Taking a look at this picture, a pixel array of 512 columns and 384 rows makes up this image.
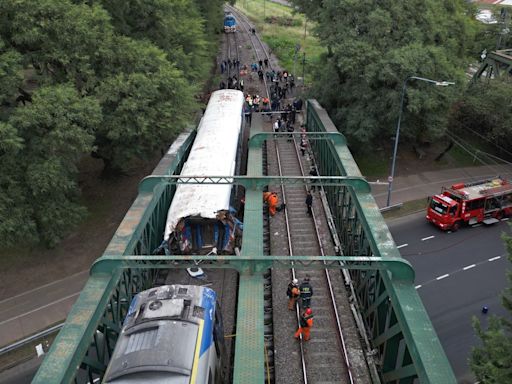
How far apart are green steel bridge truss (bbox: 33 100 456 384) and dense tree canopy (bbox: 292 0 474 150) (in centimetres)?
1275

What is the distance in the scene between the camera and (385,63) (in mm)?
28531

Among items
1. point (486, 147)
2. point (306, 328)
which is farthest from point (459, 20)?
point (306, 328)

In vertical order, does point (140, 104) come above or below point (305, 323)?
above

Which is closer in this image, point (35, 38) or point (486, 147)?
point (35, 38)

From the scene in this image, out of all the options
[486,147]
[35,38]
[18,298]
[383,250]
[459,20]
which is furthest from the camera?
[486,147]

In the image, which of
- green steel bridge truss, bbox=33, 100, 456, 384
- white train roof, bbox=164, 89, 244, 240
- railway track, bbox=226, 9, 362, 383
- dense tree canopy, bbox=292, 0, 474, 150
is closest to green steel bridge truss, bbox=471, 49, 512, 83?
dense tree canopy, bbox=292, 0, 474, 150

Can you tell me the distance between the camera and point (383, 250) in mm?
12539

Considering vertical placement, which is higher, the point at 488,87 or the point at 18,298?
the point at 488,87

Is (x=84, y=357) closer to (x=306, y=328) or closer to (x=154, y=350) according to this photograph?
(x=154, y=350)

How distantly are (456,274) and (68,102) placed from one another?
2122cm

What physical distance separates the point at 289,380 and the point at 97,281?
575cm

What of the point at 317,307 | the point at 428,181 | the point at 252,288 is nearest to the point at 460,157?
the point at 428,181

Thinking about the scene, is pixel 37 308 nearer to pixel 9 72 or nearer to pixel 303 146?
pixel 9 72

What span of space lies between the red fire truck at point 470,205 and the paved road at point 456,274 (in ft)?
2.12
